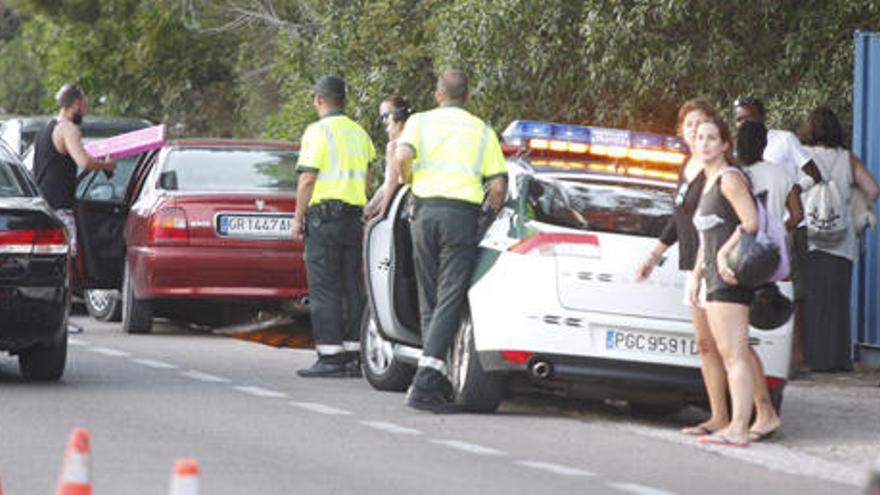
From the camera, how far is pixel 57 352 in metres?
14.3

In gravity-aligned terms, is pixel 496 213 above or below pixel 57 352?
above

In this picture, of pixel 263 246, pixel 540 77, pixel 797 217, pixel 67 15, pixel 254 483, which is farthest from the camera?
pixel 67 15

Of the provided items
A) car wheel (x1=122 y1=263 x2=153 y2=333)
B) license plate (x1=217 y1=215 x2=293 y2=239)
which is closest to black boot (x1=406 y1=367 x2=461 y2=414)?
license plate (x1=217 y1=215 x2=293 y2=239)

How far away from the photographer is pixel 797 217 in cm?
1535

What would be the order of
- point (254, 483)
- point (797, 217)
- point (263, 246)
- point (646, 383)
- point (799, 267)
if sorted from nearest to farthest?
1. point (254, 483)
2. point (646, 383)
3. point (797, 217)
4. point (799, 267)
5. point (263, 246)

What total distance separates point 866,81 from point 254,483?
8.06m

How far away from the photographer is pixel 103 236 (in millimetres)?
19516

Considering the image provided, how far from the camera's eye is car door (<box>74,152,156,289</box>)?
63.7 ft

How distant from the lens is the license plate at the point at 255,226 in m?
18.2

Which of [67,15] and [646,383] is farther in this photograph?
[67,15]

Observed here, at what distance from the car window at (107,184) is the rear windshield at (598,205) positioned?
24.0ft

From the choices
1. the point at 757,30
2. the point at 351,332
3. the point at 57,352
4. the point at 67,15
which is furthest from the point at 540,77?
the point at 67,15

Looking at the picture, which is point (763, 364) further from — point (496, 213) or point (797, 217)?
point (797, 217)

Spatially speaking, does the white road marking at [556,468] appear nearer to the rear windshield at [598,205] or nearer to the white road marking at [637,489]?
the white road marking at [637,489]
